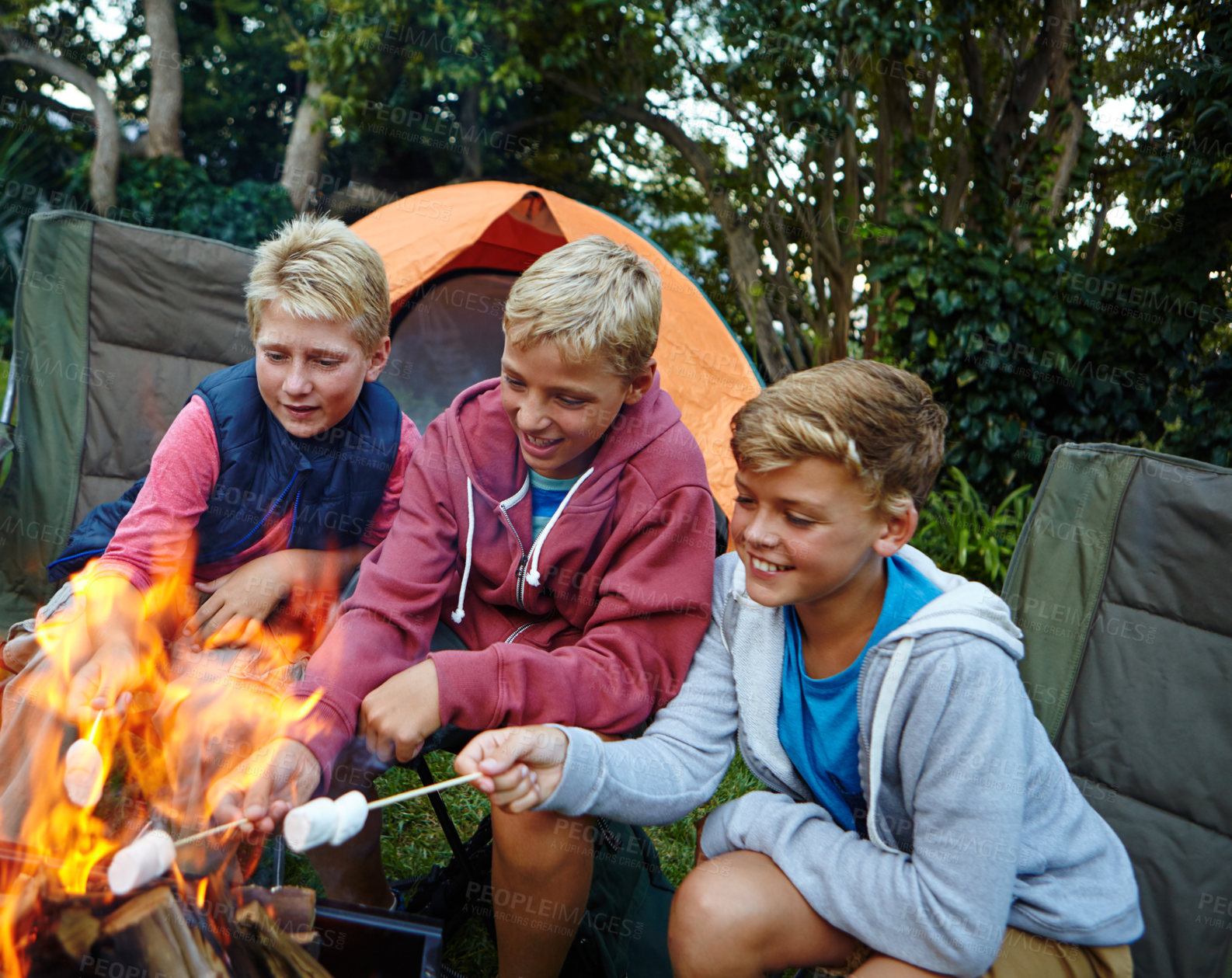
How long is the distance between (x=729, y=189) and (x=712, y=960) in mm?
6139

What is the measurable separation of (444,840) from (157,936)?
1485 millimetres

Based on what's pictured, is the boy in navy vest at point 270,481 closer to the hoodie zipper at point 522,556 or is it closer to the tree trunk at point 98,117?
the hoodie zipper at point 522,556

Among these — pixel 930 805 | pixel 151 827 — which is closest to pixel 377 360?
pixel 151 827

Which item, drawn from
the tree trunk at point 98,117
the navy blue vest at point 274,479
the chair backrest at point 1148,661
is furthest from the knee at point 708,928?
the tree trunk at point 98,117

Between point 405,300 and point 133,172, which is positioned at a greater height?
point 133,172

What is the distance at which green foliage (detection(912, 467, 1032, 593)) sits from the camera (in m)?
4.40

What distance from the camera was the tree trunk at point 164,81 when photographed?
7.54 m

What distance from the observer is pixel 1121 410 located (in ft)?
15.9

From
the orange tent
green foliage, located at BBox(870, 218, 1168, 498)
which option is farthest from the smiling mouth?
green foliage, located at BBox(870, 218, 1168, 498)

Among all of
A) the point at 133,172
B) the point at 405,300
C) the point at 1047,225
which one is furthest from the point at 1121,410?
the point at 133,172

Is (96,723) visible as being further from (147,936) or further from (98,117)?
(98,117)

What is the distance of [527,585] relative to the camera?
1681 mm

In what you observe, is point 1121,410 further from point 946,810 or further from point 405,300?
point 946,810

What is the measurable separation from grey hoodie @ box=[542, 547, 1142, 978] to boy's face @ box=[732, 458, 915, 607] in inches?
5.1
